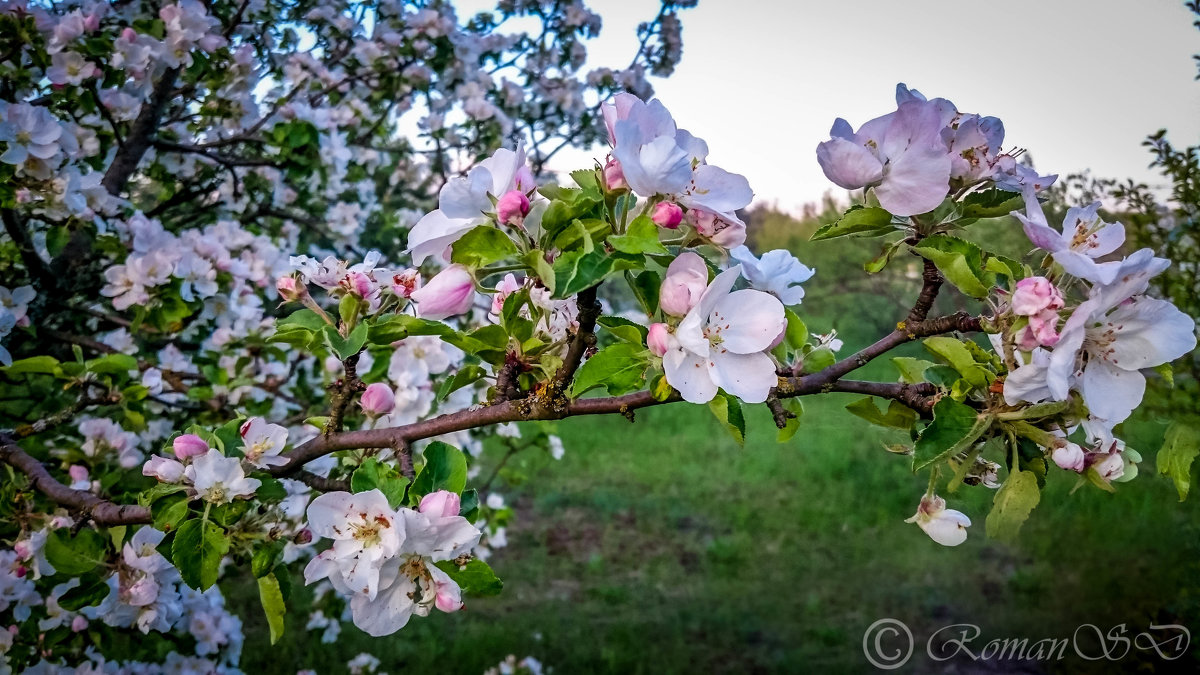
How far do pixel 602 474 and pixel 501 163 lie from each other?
160 inches

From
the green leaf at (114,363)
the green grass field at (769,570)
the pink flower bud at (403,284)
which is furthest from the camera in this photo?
the green grass field at (769,570)

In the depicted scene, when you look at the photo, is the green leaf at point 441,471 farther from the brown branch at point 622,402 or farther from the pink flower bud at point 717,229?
the pink flower bud at point 717,229

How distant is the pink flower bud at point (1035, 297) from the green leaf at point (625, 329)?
287 millimetres

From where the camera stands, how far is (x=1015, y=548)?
3859 millimetres

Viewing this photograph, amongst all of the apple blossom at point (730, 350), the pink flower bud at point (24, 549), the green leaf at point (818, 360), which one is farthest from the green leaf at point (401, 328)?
the pink flower bud at point (24, 549)

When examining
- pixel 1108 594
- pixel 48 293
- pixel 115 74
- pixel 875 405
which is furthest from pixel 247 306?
pixel 1108 594

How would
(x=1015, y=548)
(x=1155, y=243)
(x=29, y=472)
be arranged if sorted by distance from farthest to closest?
(x=1015, y=548) < (x=1155, y=243) < (x=29, y=472)

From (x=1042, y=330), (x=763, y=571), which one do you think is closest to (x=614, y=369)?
(x=1042, y=330)

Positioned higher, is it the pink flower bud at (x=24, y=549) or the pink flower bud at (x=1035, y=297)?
the pink flower bud at (x=1035, y=297)

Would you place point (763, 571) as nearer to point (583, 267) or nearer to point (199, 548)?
point (199, 548)

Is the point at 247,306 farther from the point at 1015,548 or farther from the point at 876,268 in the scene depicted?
the point at 1015,548

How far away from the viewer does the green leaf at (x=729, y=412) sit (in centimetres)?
63

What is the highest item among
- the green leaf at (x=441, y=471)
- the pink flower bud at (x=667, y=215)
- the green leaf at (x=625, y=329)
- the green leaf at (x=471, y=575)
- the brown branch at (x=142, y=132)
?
the brown branch at (x=142, y=132)

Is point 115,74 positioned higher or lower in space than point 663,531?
higher
